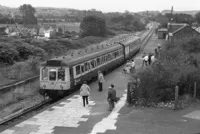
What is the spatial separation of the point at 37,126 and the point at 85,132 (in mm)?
2059

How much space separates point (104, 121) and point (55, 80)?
6060 mm

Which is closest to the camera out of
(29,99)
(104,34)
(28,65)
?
(29,99)

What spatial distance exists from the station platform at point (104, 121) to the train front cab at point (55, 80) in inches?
106

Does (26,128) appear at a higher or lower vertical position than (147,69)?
lower

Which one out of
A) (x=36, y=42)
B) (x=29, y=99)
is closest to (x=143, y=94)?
(x=29, y=99)

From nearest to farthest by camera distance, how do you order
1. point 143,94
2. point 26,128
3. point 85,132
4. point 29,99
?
point 85,132
point 26,128
point 143,94
point 29,99

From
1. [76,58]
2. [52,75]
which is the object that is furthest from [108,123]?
[76,58]

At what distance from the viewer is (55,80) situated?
1694 centimetres

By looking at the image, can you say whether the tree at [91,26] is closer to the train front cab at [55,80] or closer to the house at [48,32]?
the house at [48,32]

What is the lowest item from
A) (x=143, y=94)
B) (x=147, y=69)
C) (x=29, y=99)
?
(x=29, y=99)

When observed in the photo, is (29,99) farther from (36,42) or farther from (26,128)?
(36,42)

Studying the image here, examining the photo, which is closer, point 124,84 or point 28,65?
point 124,84

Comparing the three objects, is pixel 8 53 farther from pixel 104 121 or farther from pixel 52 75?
pixel 104 121

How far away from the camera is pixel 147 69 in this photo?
45.1 ft
